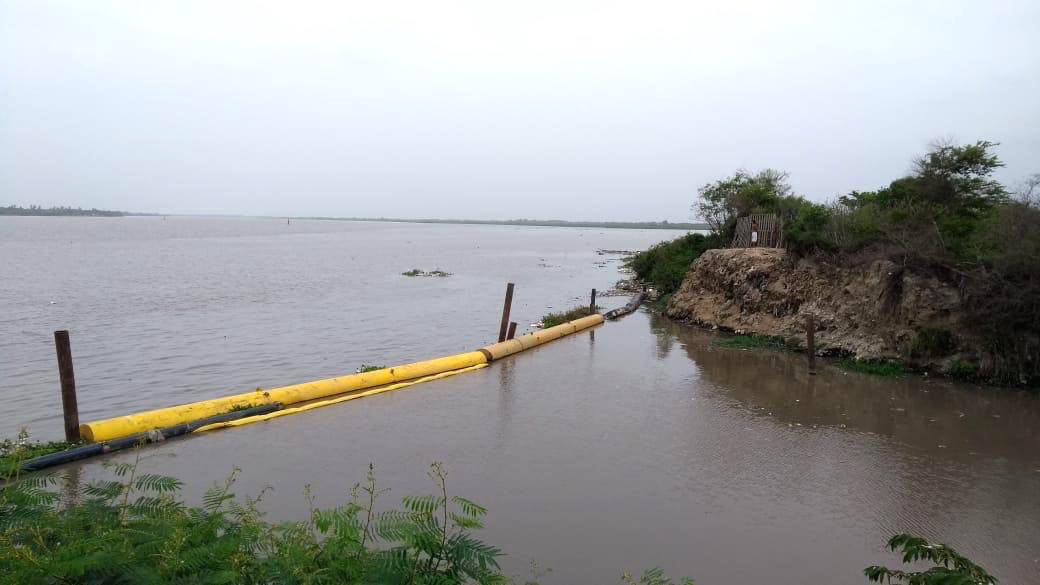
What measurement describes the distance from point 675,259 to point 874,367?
18462 mm

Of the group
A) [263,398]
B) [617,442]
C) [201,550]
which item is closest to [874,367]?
[617,442]

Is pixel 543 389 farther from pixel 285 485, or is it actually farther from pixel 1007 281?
pixel 1007 281

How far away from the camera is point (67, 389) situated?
35.8 ft

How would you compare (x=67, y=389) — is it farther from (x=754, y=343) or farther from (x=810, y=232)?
(x=810, y=232)

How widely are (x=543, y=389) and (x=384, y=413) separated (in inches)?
159

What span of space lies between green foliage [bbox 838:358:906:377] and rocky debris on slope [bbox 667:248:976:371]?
221 mm

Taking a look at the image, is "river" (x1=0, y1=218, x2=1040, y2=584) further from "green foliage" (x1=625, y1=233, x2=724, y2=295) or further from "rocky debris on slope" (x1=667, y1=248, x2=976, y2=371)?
"green foliage" (x1=625, y1=233, x2=724, y2=295)

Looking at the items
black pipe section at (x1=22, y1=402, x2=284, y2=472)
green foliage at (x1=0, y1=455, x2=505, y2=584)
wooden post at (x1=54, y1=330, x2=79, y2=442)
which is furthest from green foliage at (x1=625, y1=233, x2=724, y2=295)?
green foliage at (x1=0, y1=455, x2=505, y2=584)

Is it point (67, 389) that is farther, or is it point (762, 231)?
point (762, 231)

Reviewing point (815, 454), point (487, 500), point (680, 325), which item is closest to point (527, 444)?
point (487, 500)

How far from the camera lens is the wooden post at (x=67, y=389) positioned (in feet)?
35.2

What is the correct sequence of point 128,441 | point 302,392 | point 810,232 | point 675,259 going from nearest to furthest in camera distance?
point 128,441, point 302,392, point 810,232, point 675,259

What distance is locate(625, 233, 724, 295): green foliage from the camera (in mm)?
33656

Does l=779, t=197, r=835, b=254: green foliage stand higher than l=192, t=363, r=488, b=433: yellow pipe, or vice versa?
l=779, t=197, r=835, b=254: green foliage
